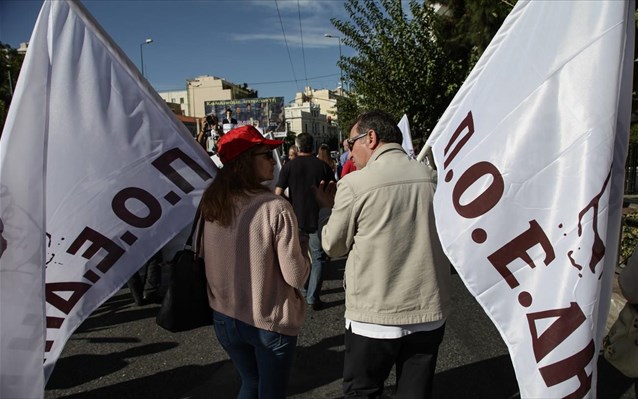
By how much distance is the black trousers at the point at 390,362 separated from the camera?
2205 millimetres

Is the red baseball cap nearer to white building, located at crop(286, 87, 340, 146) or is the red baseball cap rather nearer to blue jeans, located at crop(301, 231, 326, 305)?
blue jeans, located at crop(301, 231, 326, 305)

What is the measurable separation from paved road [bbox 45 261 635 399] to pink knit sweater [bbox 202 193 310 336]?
4.68 feet

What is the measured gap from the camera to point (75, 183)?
201 cm

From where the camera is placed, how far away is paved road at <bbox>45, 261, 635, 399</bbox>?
343cm

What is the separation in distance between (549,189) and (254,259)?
4.05 ft

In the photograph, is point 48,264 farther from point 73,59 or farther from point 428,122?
point 428,122

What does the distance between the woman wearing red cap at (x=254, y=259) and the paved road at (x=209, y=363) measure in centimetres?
131

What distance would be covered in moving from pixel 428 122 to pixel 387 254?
10.8 m

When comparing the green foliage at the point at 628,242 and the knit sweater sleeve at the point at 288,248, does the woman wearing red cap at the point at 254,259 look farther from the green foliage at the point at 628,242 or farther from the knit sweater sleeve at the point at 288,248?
the green foliage at the point at 628,242

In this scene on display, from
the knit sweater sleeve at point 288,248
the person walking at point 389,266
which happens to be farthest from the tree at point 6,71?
the person walking at point 389,266

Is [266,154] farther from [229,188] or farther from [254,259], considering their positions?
[254,259]

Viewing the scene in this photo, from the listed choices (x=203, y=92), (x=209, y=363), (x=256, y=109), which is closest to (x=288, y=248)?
(x=209, y=363)

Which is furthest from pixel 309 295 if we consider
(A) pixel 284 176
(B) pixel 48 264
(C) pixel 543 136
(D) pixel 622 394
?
(C) pixel 543 136

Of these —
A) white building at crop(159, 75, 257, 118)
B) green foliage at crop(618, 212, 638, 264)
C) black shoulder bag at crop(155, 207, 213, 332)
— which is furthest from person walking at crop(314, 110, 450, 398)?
white building at crop(159, 75, 257, 118)
